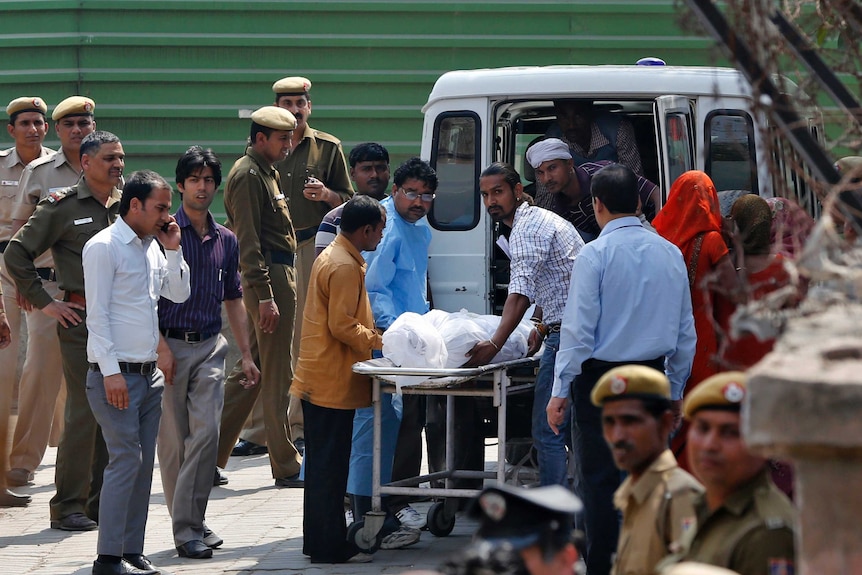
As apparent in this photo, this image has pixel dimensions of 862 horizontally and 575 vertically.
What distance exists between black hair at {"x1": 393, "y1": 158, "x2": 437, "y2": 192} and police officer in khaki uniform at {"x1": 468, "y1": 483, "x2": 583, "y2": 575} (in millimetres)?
4242

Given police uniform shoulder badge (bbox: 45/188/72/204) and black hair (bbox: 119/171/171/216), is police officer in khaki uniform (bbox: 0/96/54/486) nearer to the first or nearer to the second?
police uniform shoulder badge (bbox: 45/188/72/204)

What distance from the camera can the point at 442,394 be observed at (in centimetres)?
617

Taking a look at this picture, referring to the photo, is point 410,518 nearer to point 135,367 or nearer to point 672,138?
point 135,367

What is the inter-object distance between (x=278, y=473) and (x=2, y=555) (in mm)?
1949

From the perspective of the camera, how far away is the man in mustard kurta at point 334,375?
6191mm

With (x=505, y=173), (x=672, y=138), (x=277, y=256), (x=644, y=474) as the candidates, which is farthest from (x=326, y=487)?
(x=644, y=474)

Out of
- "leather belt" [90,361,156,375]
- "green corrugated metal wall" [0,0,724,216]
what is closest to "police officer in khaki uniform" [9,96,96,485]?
"leather belt" [90,361,156,375]

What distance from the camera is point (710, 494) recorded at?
10.5 feet

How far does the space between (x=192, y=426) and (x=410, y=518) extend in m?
1.19

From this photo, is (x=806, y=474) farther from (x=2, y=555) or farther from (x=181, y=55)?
(x=181, y=55)

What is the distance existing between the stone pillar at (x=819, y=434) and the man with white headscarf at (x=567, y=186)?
444cm

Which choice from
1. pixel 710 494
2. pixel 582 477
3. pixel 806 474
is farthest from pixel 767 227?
pixel 806 474

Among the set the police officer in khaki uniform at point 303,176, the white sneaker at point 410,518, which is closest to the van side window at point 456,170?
the police officer in khaki uniform at point 303,176

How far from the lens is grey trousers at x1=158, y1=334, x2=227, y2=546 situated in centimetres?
649
